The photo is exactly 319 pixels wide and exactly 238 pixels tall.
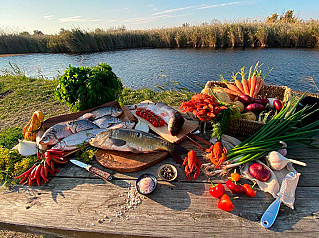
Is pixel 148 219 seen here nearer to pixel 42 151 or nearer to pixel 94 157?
pixel 94 157

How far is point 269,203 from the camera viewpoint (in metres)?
1.73

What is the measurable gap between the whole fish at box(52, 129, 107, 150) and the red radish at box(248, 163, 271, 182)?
186cm

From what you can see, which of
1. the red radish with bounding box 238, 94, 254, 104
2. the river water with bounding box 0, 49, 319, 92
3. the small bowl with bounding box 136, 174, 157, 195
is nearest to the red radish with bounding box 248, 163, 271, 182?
the small bowl with bounding box 136, 174, 157, 195

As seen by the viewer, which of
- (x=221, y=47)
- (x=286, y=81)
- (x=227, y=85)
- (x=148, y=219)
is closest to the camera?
(x=148, y=219)

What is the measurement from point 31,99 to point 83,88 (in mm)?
4263

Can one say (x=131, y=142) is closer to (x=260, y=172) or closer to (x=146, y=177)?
(x=146, y=177)

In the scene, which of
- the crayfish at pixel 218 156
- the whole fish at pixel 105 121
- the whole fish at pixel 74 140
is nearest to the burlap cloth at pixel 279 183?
the crayfish at pixel 218 156

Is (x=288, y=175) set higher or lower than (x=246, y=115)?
lower

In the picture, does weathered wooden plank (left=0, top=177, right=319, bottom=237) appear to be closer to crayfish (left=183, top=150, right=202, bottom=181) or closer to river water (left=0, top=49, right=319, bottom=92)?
crayfish (left=183, top=150, right=202, bottom=181)

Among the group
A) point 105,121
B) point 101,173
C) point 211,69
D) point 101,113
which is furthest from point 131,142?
point 211,69

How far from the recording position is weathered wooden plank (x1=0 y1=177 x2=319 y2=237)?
1.55 m

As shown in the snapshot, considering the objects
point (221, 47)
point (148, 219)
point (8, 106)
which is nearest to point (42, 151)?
point (148, 219)

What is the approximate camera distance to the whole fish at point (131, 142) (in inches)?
88.2

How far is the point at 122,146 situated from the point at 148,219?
0.88m
